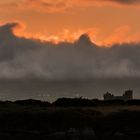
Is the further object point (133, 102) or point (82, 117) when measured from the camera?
point (133, 102)

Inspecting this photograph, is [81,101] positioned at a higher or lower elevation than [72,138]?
higher

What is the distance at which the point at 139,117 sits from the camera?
37.5 metres

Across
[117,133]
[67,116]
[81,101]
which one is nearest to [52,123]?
[67,116]

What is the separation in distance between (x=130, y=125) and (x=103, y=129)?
1.72 m

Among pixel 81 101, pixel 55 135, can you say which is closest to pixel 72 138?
pixel 55 135

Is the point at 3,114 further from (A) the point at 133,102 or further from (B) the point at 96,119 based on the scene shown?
(A) the point at 133,102

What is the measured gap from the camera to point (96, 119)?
122 feet

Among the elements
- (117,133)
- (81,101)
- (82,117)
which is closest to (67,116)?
(82,117)

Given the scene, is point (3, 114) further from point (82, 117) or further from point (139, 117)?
point (139, 117)

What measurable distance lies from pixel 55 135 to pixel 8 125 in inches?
129

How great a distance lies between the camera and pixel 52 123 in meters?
37.3

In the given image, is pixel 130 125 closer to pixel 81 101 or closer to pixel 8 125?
pixel 8 125

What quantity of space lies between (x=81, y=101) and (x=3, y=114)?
12879mm

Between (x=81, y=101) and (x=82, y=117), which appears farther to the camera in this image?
(x=81, y=101)
